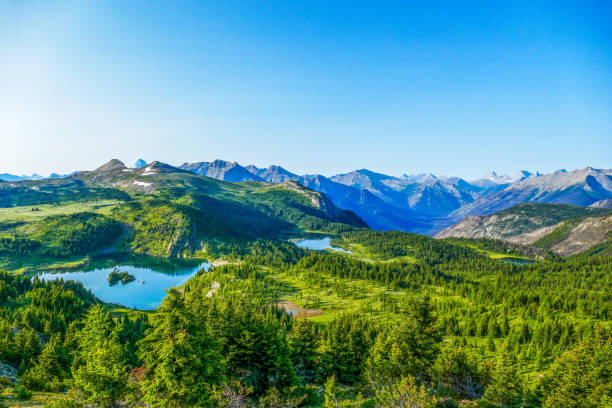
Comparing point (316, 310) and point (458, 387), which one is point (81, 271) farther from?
point (458, 387)

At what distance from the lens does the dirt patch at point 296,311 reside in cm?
10544

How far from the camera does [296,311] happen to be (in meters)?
110

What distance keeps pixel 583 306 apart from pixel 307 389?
120518 millimetres

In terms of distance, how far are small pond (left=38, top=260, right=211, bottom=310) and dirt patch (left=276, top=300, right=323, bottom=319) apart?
50.3 meters

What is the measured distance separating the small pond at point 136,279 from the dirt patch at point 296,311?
50316mm

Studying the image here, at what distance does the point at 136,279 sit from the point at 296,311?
298 ft

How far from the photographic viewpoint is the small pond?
127m

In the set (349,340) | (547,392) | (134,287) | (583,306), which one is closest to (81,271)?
(134,287)

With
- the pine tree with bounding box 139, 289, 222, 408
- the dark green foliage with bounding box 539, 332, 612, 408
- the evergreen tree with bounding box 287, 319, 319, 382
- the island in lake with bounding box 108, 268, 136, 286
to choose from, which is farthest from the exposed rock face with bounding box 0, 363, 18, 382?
the island in lake with bounding box 108, 268, 136, 286

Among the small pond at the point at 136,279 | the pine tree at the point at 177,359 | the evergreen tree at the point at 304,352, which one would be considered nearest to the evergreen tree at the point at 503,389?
the evergreen tree at the point at 304,352

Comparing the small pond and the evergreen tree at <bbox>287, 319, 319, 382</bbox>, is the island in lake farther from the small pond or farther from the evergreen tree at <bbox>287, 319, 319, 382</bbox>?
the evergreen tree at <bbox>287, 319, 319, 382</bbox>

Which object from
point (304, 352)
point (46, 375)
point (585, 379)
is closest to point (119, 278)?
point (46, 375)

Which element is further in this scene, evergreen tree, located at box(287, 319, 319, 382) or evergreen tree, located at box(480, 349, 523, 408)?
evergreen tree, located at box(287, 319, 319, 382)

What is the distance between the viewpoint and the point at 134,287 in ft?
466
